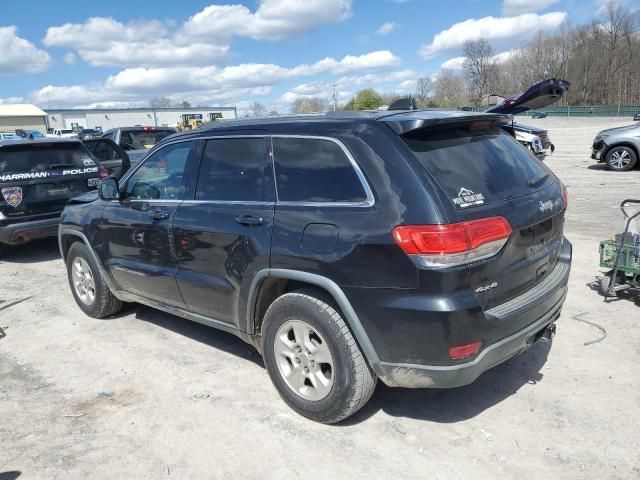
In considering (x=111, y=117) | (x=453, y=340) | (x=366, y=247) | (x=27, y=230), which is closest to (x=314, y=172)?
(x=366, y=247)

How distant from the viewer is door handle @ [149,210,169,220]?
4109 millimetres

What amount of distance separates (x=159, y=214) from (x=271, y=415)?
5.88ft

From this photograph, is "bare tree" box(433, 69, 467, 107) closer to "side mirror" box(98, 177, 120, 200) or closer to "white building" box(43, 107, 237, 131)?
"white building" box(43, 107, 237, 131)

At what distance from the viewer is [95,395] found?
386 cm

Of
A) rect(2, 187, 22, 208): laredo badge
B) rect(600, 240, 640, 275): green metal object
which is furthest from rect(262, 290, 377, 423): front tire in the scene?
rect(2, 187, 22, 208): laredo badge

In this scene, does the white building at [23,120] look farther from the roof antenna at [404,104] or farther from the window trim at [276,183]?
the roof antenna at [404,104]

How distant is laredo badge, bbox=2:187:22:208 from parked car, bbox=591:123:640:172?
47.5 ft

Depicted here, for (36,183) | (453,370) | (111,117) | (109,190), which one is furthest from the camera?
(111,117)

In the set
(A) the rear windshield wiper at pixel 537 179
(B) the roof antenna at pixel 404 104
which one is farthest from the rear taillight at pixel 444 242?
(B) the roof antenna at pixel 404 104

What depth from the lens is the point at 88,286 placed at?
17.7ft

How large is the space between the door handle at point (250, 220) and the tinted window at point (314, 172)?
0.20 m

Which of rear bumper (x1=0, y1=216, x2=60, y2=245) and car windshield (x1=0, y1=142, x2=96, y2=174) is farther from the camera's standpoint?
car windshield (x1=0, y1=142, x2=96, y2=174)

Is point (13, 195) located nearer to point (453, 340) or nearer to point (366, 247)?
point (366, 247)

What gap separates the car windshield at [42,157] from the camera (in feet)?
25.0
